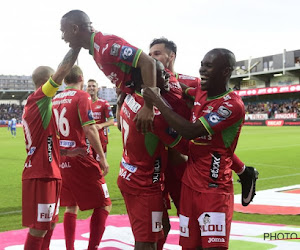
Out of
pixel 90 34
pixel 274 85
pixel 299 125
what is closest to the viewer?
pixel 90 34

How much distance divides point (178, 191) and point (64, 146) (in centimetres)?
203

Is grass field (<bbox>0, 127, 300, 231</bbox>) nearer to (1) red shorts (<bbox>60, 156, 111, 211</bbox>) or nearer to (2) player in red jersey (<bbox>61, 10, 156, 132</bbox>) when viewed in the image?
(1) red shorts (<bbox>60, 156, 111, 211</bbox>)

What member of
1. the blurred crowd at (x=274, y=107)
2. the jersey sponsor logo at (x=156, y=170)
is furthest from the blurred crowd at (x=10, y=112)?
the jersey sponsor logo at (x=156, y=170)

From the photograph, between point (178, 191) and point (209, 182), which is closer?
Result: point (209, 182)

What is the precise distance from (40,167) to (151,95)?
157 cm

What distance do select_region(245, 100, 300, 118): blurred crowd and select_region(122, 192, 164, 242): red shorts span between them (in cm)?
5091

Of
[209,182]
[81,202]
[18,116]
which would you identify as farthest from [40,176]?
[18,116]

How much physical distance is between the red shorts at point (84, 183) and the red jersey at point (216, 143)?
6.46ft

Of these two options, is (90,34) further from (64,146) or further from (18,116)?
(18,116)

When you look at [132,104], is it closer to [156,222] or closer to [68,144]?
Result: [156,222]

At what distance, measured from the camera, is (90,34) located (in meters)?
3.01

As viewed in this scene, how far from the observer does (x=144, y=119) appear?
2693mm

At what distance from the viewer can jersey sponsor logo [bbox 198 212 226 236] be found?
2.71m

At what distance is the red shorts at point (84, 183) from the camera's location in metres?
4.59
